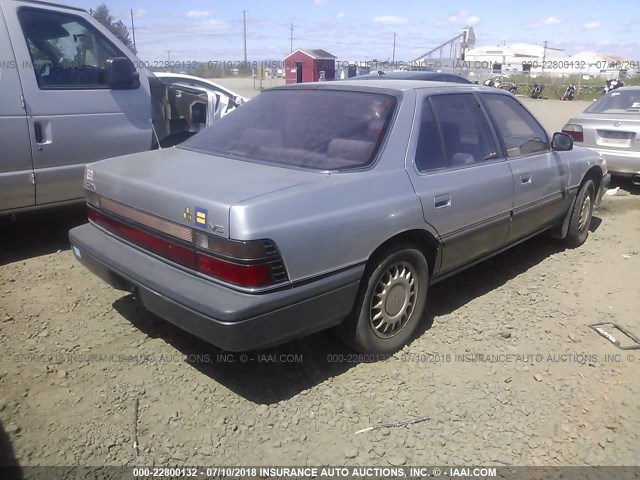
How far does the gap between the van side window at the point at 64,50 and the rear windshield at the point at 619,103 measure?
6.67m

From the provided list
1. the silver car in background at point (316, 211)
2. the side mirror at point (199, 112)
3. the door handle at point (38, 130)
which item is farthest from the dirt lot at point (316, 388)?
the side mirror at point (199, 112)

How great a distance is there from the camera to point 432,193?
323 centimetres

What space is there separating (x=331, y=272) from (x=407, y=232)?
2.19ft

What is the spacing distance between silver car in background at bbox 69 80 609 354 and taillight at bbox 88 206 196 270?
10 millimetres

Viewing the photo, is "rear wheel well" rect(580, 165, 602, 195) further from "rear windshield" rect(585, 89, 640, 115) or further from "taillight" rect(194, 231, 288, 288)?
"taillight" rect(194, 231, 288, 288)

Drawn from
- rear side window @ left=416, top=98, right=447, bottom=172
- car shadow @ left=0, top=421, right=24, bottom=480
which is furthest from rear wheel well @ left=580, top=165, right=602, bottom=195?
car shadow @ left=0, top=421, right=24, bottom=480

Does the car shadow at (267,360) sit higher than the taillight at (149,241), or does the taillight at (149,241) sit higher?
the taillight at (149,241)

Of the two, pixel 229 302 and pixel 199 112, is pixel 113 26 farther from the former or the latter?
pixel 229 302

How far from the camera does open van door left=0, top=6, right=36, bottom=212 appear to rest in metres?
4.12

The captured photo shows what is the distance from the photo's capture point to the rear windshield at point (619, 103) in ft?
25.4

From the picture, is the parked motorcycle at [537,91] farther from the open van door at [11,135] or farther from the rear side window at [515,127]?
the open van door at [11,135]

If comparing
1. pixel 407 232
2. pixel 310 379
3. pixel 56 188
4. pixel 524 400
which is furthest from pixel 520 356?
pixel 56 188

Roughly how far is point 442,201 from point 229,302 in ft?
4.97

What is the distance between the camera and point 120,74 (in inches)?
188
